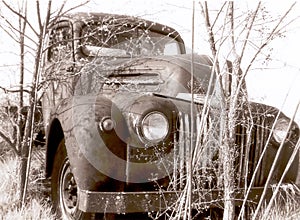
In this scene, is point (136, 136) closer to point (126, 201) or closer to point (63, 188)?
point (126, 201)

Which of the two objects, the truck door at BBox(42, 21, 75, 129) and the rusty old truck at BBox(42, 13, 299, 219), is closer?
the rusty old truck at BBox(42, 13, 299, 219)

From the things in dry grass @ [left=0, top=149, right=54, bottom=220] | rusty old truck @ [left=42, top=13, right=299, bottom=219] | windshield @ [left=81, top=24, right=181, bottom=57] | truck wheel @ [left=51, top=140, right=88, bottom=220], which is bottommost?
dry grass @ [left=0, top=149, right=54, bottom=220]

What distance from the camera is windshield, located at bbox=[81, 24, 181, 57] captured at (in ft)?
12.0

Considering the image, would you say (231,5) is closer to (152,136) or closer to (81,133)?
(152,136)

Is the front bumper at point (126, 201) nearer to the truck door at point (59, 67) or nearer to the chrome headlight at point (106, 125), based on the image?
the chrome headlight at point (106, 125)

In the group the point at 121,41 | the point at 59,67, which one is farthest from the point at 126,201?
the point at 121,41

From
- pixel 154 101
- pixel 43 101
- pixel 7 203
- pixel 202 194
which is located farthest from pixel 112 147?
pixel 43 101

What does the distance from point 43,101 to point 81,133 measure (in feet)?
5.80

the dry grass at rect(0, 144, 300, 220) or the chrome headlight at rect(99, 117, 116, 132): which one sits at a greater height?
the chrome headlight at rect(99, 117, 116, 132)

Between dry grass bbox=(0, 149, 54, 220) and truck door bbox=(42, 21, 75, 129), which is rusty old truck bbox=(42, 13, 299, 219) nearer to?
truck door bbox=(42, 21, 75, 129)

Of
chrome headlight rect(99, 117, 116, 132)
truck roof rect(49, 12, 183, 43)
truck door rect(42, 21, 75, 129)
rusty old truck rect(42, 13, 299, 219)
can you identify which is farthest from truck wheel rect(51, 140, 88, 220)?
truck roof rect(49, 12, 183, 43)

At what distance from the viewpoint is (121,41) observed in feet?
12.6

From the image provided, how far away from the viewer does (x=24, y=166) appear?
338 cm

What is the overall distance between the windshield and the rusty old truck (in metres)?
0.01
